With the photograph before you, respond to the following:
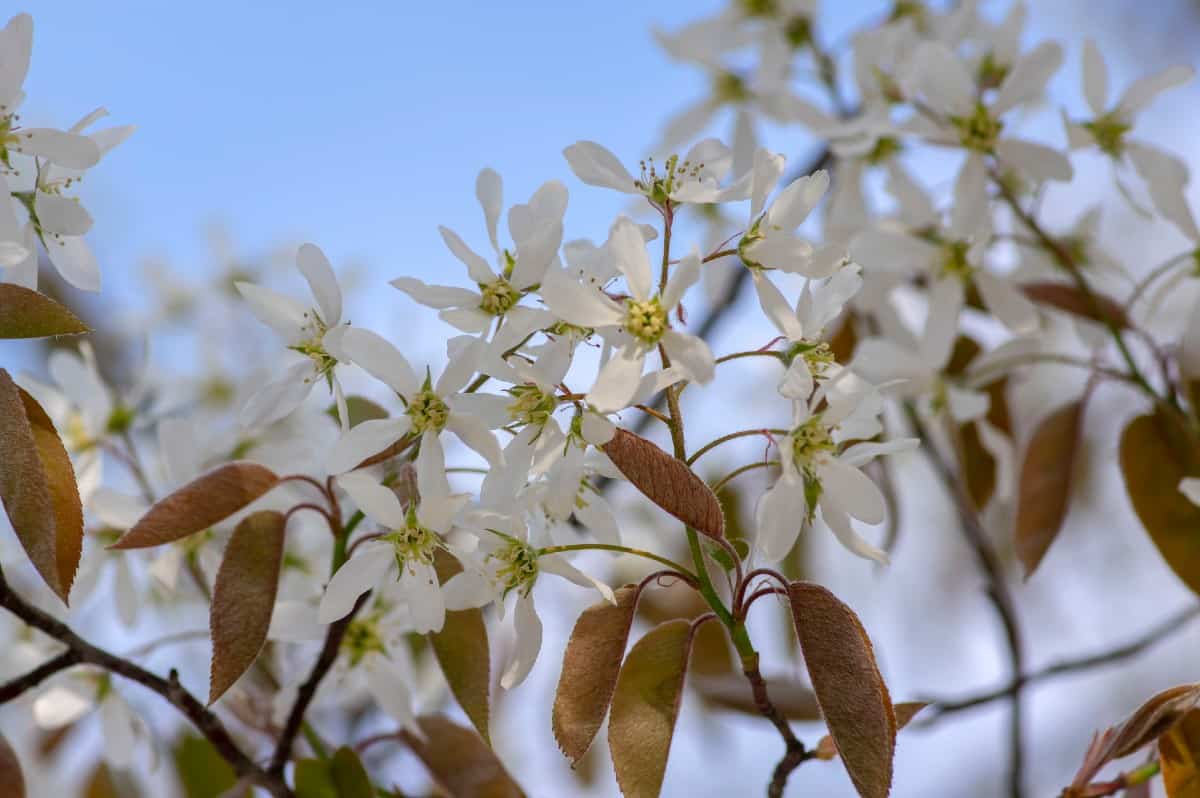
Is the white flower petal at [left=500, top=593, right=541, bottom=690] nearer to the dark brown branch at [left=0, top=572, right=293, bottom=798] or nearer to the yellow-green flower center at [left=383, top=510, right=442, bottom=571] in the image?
the yellow-green flower center at [left=383, top=510, right=442, bottom=571]

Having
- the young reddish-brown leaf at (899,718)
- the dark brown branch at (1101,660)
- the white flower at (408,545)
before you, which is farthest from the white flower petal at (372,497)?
the dark brown branch at (1101,660)

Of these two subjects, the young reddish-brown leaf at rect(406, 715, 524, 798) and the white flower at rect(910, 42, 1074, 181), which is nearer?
the young reddish-brown leaf at rect(406, 715, 524, 798)

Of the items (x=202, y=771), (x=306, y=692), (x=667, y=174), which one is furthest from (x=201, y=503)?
(x=202, y=771)

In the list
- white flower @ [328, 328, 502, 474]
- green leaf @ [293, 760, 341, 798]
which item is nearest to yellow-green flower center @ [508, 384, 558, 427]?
white flower @ [328, 328, 502, 474]

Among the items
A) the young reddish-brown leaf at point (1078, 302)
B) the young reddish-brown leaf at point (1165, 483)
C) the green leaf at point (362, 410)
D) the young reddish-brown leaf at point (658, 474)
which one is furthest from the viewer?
the young reddish-brown leaf at point (1078, 302)

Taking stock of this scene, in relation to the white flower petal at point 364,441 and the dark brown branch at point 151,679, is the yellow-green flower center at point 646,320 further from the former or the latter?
the dark brown branch at point 151,679
